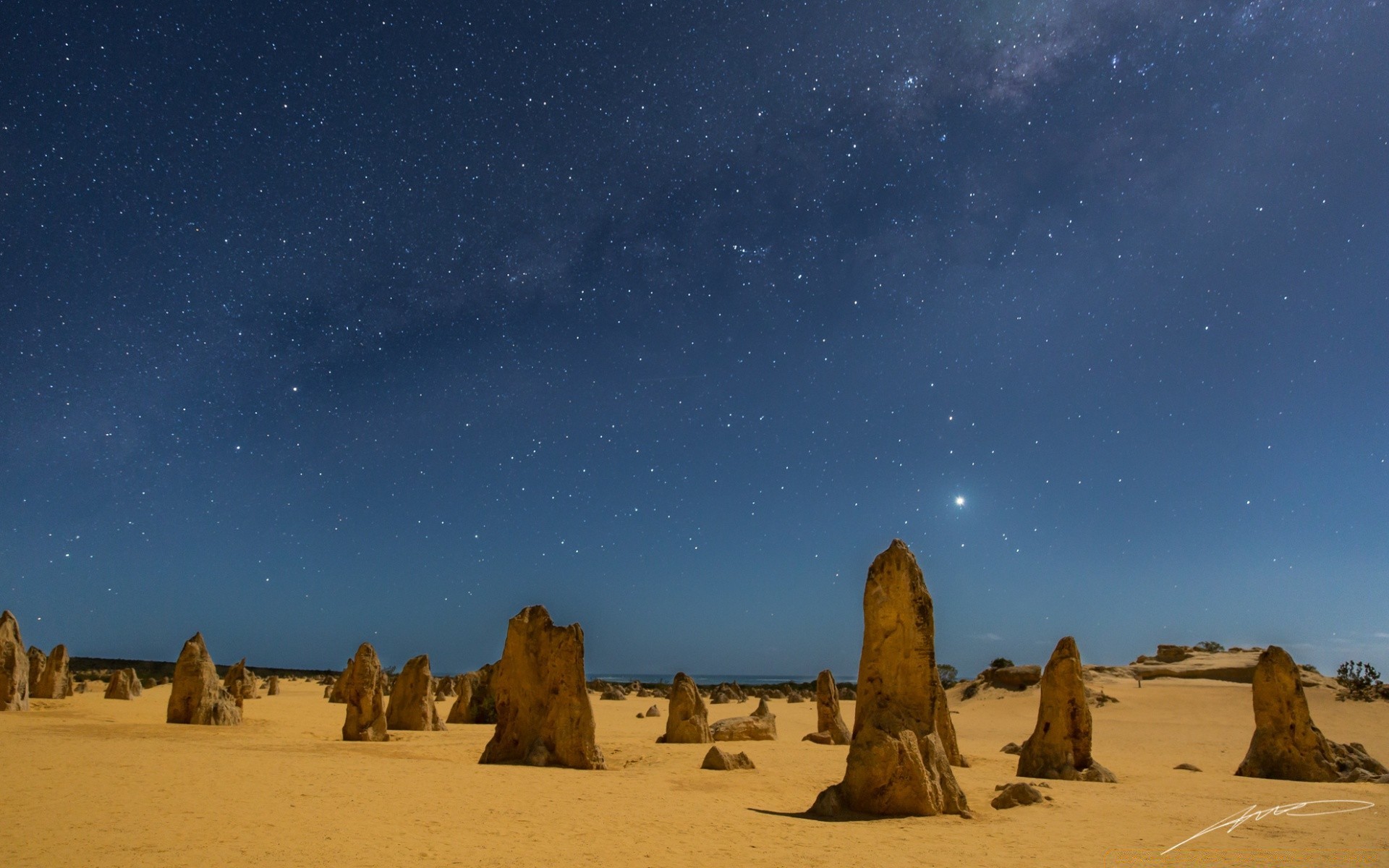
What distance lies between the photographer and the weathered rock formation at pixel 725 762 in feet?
57.5

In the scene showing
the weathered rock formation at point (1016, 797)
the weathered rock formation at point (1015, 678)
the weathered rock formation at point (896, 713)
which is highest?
the weathered rock formation at point (896, 713)

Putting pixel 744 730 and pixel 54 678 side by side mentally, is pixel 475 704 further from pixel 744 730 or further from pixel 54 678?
pixel 54 678

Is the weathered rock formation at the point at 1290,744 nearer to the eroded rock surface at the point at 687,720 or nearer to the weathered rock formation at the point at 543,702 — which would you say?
the eroded rock surface at the point at 687,720

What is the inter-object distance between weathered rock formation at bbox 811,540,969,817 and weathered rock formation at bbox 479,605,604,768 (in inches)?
272

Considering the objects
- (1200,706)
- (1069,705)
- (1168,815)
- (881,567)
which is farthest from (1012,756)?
(1200,706)

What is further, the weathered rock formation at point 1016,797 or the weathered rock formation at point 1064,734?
the weathered rock formation at point 1064,734

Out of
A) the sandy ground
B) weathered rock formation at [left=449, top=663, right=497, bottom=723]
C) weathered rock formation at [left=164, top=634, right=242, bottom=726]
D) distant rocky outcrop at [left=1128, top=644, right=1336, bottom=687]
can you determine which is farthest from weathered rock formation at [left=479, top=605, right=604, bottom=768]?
distant rocky outcrop at [left=1128, top=644, right=1336, bottom=687]

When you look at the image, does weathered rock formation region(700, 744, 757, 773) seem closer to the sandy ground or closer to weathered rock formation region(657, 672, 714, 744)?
the sandy ground

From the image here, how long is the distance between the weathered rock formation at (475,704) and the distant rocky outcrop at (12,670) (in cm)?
1429

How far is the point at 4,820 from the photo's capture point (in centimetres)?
877

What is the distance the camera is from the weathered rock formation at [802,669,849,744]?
27.4 m

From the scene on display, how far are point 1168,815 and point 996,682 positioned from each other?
122ft

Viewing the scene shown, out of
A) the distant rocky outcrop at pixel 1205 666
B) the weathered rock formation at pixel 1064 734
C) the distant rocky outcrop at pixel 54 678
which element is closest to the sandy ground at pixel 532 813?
the weathered rock formation at pixel 1064 734

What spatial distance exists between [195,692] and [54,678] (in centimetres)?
1576
